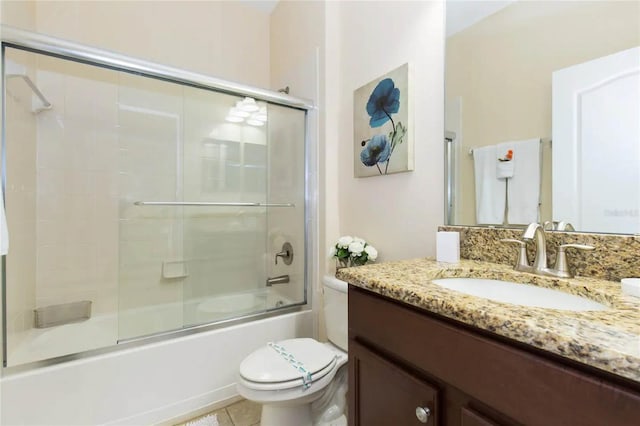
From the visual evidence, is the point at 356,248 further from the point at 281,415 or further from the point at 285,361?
the point at 281,415

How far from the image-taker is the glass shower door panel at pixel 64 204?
155 centimetres

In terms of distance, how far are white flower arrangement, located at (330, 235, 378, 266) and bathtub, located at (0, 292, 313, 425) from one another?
0.59 metres

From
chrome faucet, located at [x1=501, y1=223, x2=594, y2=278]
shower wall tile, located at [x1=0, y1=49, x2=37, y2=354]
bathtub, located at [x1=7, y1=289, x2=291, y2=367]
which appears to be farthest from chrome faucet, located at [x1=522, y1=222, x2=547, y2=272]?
shower wall tile, located at [x1=0, y1=49, x2=37, y2=354]

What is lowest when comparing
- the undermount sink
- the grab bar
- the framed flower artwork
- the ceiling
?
the undermount sink

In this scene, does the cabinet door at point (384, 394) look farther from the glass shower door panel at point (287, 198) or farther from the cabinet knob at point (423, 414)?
the glass shower door panel at point (287, 198)

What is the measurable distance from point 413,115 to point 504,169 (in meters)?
0.47

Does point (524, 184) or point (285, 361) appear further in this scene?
point (285, 361)

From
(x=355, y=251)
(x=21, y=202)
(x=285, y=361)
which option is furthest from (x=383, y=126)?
(x=21, y=202)

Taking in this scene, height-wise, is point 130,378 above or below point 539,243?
below

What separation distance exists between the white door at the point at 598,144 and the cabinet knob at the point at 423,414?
688mm

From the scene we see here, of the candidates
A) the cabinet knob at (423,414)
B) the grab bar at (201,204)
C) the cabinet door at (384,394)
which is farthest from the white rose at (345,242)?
the cabinet knob at (423,414)

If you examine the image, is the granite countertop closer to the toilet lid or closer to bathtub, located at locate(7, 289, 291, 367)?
the toilet lid

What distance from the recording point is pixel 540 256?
0.84m

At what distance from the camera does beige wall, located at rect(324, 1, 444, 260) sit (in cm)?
125
